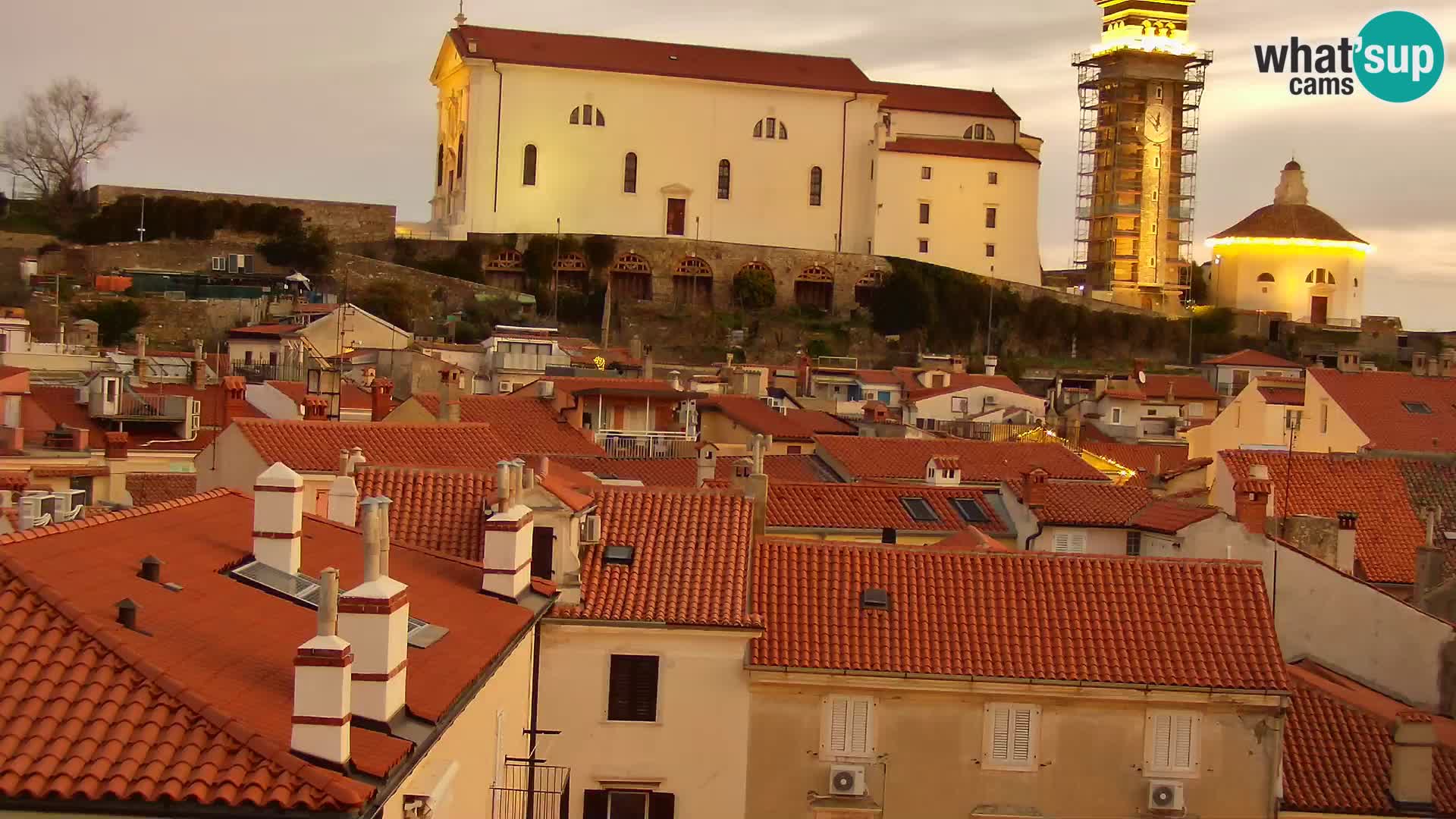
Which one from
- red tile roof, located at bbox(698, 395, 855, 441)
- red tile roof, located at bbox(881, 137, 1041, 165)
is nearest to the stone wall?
red tile roof, located at bbox(881, 137, 1041, 165)

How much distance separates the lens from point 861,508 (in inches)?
1135

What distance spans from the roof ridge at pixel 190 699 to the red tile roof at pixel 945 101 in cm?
8891

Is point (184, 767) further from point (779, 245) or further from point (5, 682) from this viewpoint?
point (779, 245)

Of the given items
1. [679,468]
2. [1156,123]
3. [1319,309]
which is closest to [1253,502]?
[679,468]

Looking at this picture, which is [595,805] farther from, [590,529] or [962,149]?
[962,149]

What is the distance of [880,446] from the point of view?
121 feet

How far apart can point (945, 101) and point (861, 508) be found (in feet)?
237

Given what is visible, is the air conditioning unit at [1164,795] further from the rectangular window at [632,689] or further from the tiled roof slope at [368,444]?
the tiled roof slope at [368,444]

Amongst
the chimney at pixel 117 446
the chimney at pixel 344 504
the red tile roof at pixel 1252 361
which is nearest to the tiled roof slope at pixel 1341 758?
the chimney at pixel 344 504

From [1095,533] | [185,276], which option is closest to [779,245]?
[185,276]

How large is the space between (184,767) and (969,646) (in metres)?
10.5

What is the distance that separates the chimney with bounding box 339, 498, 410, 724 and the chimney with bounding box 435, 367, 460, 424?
1852 centimetres

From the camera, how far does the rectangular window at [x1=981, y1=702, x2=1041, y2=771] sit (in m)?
17.3

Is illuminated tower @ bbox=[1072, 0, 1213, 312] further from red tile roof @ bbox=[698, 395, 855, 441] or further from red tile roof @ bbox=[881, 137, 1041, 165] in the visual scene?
red tile roof @ bbox=[698, 395, 855, 441]
